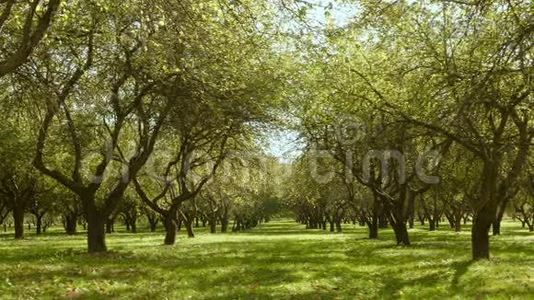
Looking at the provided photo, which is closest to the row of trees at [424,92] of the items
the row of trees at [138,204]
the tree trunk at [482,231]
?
the tree trunk at [482,231]

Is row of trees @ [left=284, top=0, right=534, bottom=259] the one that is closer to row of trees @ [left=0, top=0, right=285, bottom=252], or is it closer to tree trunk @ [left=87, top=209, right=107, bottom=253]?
row of trees @ [left=0, top=0, right=285, bottom=252]

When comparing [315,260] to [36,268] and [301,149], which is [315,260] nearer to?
[36,268]

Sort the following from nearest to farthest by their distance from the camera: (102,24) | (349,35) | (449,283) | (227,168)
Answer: (349,35)
(449,283)
(102,24)
(227,168)

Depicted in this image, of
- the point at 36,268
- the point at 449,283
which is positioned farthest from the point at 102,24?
the point at 449,283

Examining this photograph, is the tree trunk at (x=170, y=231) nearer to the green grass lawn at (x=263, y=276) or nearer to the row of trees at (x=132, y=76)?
the row of trees at (x=132, y=76)

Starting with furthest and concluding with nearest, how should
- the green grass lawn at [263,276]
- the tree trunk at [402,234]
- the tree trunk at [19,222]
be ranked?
the tree trunk at [19,222]
the tree trunk at [402,234]
the green grass lawn at [263,276]

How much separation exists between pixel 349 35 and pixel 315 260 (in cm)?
1312

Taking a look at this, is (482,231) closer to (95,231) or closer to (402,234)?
(402,234)

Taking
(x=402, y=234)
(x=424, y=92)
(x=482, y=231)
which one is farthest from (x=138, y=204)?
(x=424, y=92)

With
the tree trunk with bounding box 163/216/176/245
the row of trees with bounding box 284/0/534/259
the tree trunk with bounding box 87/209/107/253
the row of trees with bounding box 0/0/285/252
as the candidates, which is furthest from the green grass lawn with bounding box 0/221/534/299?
the tree trunk with bounding box 163/216/176/245

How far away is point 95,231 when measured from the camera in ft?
100

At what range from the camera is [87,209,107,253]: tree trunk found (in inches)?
1193

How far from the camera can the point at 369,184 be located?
3944 centimetres

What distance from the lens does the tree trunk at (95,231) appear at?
30.3 meters
